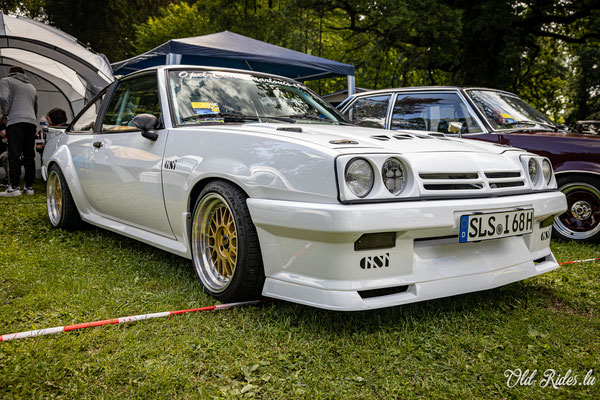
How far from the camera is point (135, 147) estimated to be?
3494mm

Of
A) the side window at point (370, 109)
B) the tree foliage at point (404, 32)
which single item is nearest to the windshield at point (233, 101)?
the side window at point (370, 109)

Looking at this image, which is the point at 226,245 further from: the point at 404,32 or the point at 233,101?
the point at 404,32

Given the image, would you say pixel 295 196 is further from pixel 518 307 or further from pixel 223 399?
pixel 518 307

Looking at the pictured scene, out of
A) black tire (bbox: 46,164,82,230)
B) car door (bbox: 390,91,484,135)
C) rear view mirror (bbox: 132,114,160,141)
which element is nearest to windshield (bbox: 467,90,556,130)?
car door (bbox: 390,91,484,135)

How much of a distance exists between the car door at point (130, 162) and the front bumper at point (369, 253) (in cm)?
110

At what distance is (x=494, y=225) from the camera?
8.25 feet

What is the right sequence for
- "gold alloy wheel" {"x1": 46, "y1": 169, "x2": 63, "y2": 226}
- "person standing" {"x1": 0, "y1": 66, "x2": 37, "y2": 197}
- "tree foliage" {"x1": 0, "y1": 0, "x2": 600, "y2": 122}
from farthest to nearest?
"tree foliage" {"x1": 0, "y1": 0, "x2": 600, "y2": 122} → "person standing" {"x1": 0, "y1": 66, "x2": 37, "y2": 197} → "gold alloy wheel" {"x1": 46, "y1": 169, "x2": 63, "y2": 226}

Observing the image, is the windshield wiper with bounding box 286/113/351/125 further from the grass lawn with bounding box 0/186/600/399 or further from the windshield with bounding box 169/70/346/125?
the grass lawn with bounding box 0/186/600/399

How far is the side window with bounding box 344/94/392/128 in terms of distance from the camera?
579cm

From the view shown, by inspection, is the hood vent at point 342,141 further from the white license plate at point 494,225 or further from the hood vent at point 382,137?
the white license plate at point 494,225

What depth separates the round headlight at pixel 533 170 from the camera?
3057 millimetres

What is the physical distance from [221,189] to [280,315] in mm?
766

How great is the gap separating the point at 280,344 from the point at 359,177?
873 mm

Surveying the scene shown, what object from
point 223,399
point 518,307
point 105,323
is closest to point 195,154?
point 105,323
